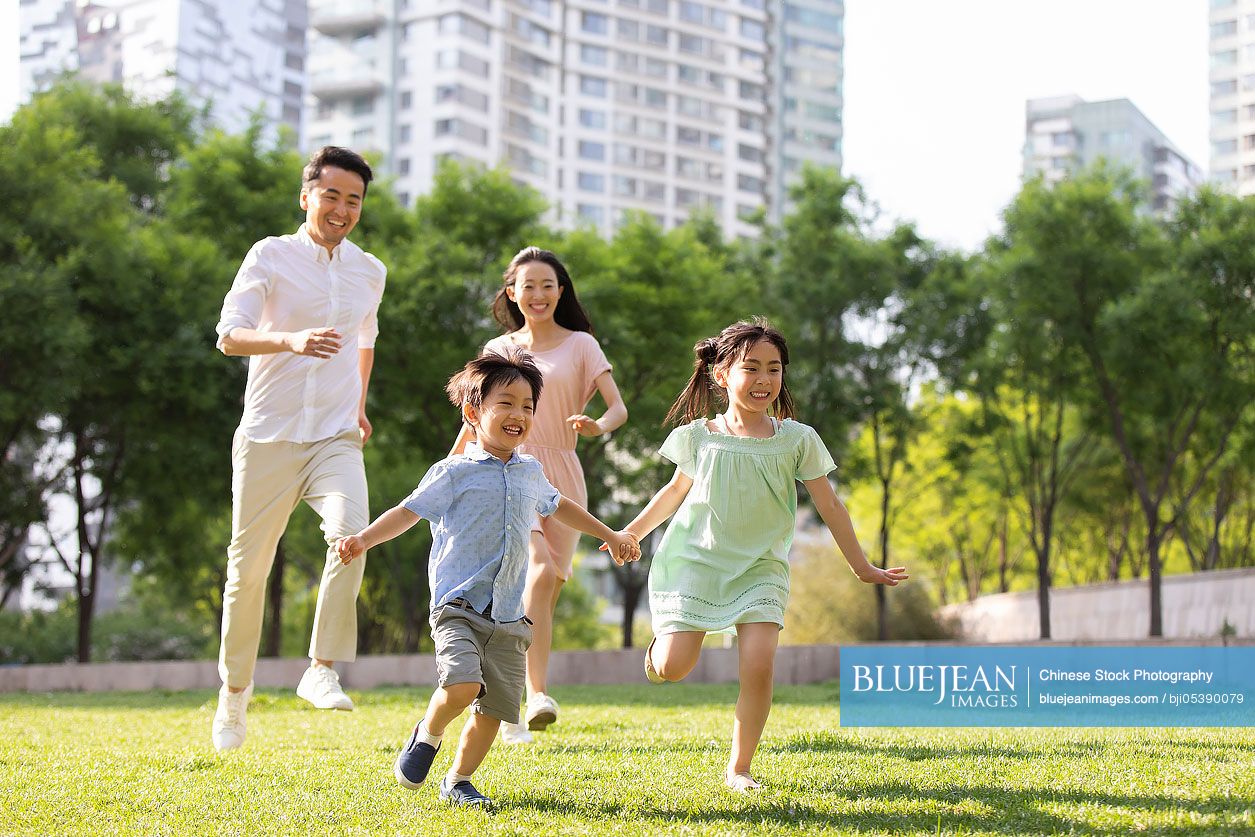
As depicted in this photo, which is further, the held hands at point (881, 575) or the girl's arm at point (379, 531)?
the held hands at point (881, 575)

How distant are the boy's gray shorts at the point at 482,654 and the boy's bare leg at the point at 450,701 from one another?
32mm

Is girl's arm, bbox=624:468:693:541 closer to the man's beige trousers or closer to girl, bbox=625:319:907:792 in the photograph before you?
girl, bbox=625:319:907:792

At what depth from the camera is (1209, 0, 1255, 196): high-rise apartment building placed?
326 feet

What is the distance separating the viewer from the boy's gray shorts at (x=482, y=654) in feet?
17.3

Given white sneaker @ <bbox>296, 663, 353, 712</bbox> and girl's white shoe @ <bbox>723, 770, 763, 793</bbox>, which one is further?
white sneaker @ <bbox>296, 663, 353, 712</bbox>

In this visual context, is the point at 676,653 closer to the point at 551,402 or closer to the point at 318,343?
the point at 318,343

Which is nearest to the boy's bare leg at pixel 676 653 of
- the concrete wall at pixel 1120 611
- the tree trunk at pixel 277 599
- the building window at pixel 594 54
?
the concrete wall at pixel 1120 611

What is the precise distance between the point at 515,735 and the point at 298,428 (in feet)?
6.47

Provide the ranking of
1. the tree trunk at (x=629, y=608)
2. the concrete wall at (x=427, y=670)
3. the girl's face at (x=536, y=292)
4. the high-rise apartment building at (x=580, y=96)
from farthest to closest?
the high-rise apartment building at (x=580, y=96), the tree trunk at (x=629, y=608), the concrete wall at (x=427, y=670), the girl's face at (x=536, y=292)

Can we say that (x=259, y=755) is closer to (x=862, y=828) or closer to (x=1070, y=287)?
(x=862, y=828)

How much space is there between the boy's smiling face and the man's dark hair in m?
2.25

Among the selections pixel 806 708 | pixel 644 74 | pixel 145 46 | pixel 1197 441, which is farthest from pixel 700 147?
pixel 806 708

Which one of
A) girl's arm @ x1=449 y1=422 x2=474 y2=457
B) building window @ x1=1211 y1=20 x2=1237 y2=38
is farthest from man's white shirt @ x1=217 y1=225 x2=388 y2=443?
building window @ x1=1211 y1=20 x2=1237 y2=38

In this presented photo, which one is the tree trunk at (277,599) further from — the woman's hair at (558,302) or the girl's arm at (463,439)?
the girl's arm at (463,439)
